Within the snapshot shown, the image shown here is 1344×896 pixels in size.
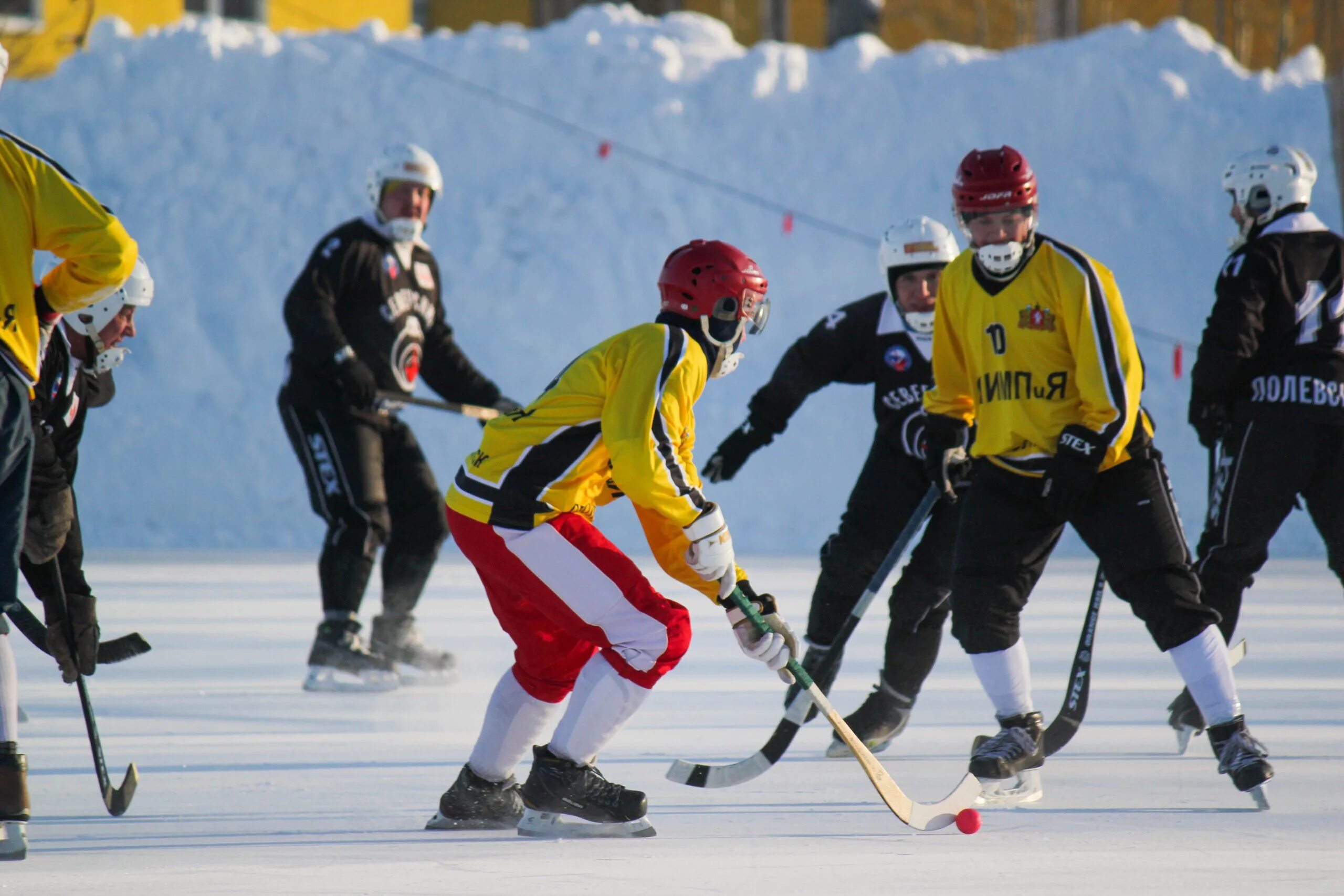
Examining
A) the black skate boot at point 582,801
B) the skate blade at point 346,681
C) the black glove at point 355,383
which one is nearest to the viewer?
the black skate boot at point 582,801

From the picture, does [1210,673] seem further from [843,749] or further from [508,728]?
[508,728]

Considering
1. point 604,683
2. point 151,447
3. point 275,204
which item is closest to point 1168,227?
point 275,204

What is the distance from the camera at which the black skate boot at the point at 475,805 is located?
3.28 metres

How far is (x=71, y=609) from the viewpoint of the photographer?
3.32 meters

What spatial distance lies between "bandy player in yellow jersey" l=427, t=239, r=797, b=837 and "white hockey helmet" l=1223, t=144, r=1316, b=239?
1.61 meters

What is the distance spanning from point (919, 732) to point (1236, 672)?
5.06 ft

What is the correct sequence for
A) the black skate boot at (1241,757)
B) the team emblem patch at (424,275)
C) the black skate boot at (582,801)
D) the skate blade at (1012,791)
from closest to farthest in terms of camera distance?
the black skate boot at (582,801), the black skate boot at (1241,757), the skate blade at (1012,791), the team emblem patch at (424,275)

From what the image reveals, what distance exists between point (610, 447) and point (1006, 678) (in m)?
1.13

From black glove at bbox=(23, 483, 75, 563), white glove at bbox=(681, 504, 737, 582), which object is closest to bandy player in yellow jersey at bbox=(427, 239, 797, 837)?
white glove at bbox=(681, 504, 737, 582)

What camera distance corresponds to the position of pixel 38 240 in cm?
289

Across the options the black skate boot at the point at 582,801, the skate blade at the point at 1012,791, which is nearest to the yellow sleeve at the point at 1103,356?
the skate blade at the point at 1012,791

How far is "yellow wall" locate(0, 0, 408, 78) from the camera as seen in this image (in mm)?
14398

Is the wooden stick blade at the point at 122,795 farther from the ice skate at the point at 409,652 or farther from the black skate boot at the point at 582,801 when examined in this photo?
the ice skate at the point at 409,652

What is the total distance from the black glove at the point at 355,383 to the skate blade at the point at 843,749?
1983 mm
